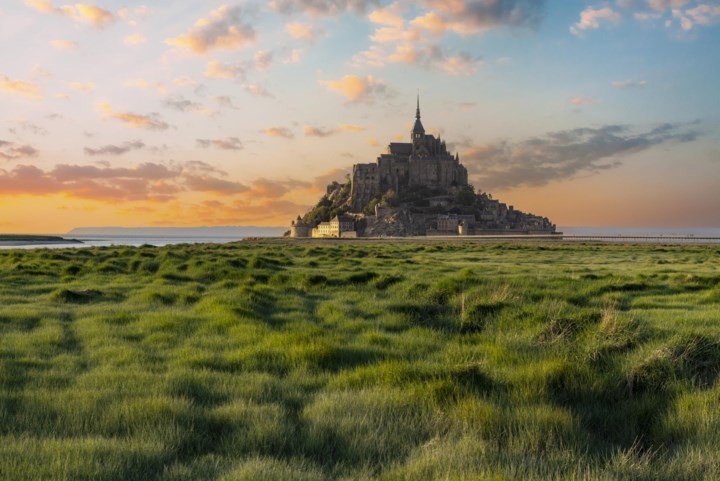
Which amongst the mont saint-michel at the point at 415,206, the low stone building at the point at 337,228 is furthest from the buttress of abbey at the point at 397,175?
the low stone building at the point at 337,228

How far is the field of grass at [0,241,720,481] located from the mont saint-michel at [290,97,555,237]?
524 feet

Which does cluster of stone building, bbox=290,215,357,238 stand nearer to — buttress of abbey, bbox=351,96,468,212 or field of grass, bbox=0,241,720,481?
buttress of abbey, bbox=351,96,468,212

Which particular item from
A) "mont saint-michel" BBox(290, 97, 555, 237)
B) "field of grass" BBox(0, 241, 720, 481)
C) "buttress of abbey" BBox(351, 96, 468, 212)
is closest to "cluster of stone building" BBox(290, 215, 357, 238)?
"mont saint-michel" BBox(290, 97, 555, 237)

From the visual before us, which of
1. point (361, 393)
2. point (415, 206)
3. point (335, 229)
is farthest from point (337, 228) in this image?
point (361, 393)

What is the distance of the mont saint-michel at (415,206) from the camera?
174625mm

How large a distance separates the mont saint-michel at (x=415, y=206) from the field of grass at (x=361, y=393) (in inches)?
6284

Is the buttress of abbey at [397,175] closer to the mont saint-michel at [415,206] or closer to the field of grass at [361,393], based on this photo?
the mont saint-michel at [415,206]

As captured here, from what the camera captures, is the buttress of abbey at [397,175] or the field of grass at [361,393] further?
the buttress of abbey at [397,175]

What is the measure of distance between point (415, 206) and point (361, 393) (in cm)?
18118

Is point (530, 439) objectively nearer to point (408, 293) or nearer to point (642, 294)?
point (408, 293)

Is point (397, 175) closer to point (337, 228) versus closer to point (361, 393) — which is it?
point (337, 228)

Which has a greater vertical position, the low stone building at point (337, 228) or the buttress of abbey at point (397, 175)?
the buttress of abbey at point (397, 175)

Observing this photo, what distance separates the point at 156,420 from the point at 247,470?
5.69ft

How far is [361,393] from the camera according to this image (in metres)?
6.12
